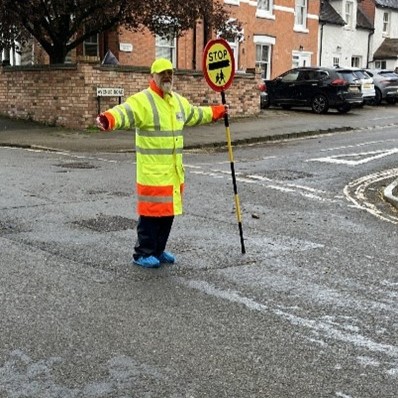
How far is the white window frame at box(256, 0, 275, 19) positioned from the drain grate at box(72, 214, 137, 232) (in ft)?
85.3

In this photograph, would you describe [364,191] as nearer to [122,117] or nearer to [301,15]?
[122,117]

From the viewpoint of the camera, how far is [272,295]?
18.1 feet

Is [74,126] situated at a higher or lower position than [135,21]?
lower

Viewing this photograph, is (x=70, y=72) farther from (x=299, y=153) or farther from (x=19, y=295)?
(x=19, y=295)

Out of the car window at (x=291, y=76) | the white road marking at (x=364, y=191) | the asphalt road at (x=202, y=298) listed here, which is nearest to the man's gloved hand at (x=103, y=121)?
the asphalt road at (x=202, y=298)

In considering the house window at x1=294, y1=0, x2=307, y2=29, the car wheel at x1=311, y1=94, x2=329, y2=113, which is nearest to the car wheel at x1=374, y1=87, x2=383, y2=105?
the car wheel at x1=311, y1=94, x2=329, y2=113

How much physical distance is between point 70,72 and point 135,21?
2664 millimetres

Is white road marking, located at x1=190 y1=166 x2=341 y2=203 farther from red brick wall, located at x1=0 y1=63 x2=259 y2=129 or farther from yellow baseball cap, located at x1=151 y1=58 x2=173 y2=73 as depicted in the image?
red brick wall, located at x1=0 y1=63 x2=259 y2=129

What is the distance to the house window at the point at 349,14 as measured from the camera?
39.4 m

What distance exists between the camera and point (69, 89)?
20.0 m

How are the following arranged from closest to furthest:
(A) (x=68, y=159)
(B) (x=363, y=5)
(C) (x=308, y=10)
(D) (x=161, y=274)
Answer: (D) (x=161, y=274)
(A) (x=68, y=159)
(C) (x=308, y=10)
(B) (x=363, y=5)

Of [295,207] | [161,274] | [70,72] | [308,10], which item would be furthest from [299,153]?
[308,10]

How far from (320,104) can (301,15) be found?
10.2 meters

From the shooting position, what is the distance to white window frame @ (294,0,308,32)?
35.2 metres
